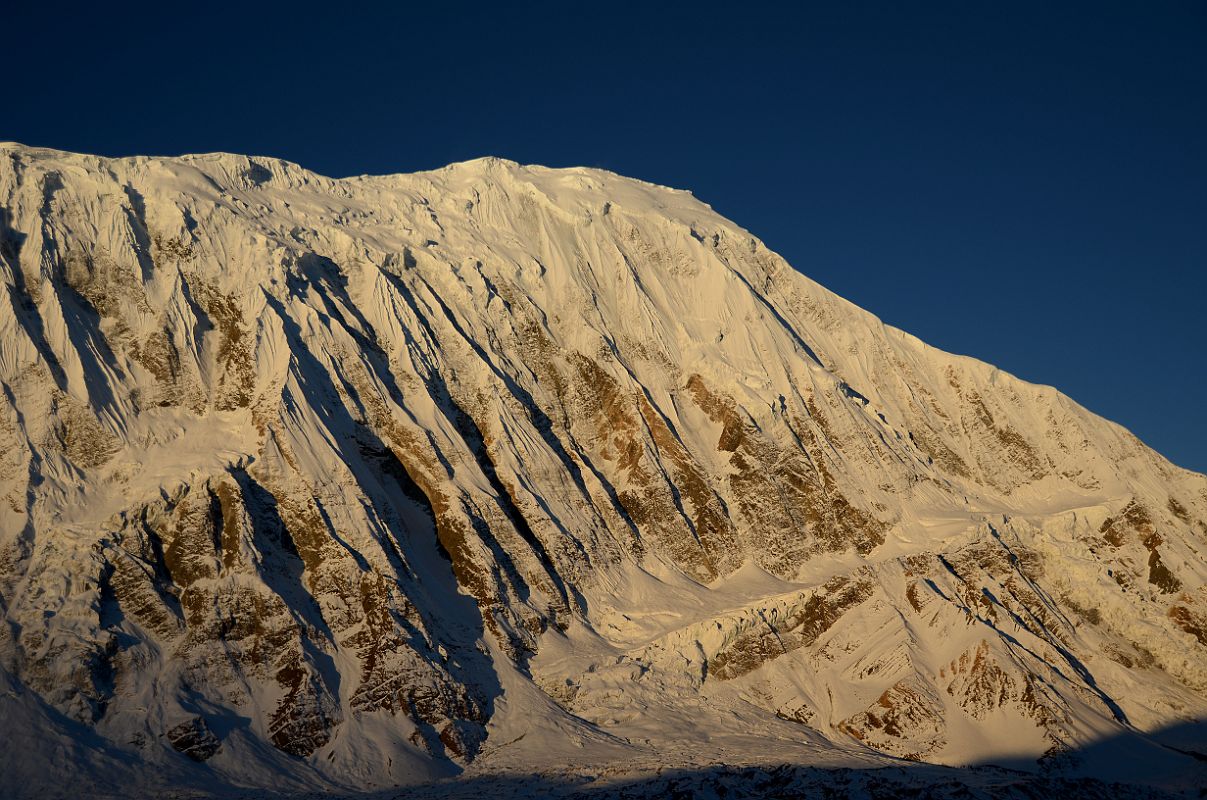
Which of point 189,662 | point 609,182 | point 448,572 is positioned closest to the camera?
point 189,662

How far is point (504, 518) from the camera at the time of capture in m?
114

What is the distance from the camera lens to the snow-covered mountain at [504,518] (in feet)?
302

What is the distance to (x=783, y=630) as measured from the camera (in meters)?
111

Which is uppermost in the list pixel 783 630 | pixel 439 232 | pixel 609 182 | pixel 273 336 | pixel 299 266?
pixel 609 182

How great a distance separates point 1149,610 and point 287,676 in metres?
82.4

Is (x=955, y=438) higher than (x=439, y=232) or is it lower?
lower

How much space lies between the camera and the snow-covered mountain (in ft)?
302

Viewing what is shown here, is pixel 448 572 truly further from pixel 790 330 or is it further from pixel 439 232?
pixel 790 330

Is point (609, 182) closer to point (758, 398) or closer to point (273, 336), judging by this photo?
point (758, 398)

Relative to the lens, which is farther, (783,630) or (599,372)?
(599,372)

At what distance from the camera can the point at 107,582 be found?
94000mm

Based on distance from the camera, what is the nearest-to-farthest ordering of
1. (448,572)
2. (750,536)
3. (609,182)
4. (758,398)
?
1. (448,572)
2. (750,536)
3. (758,398)
4. (609,182)

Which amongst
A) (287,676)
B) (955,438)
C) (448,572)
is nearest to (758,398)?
(955,438)

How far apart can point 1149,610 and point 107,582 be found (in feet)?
316
